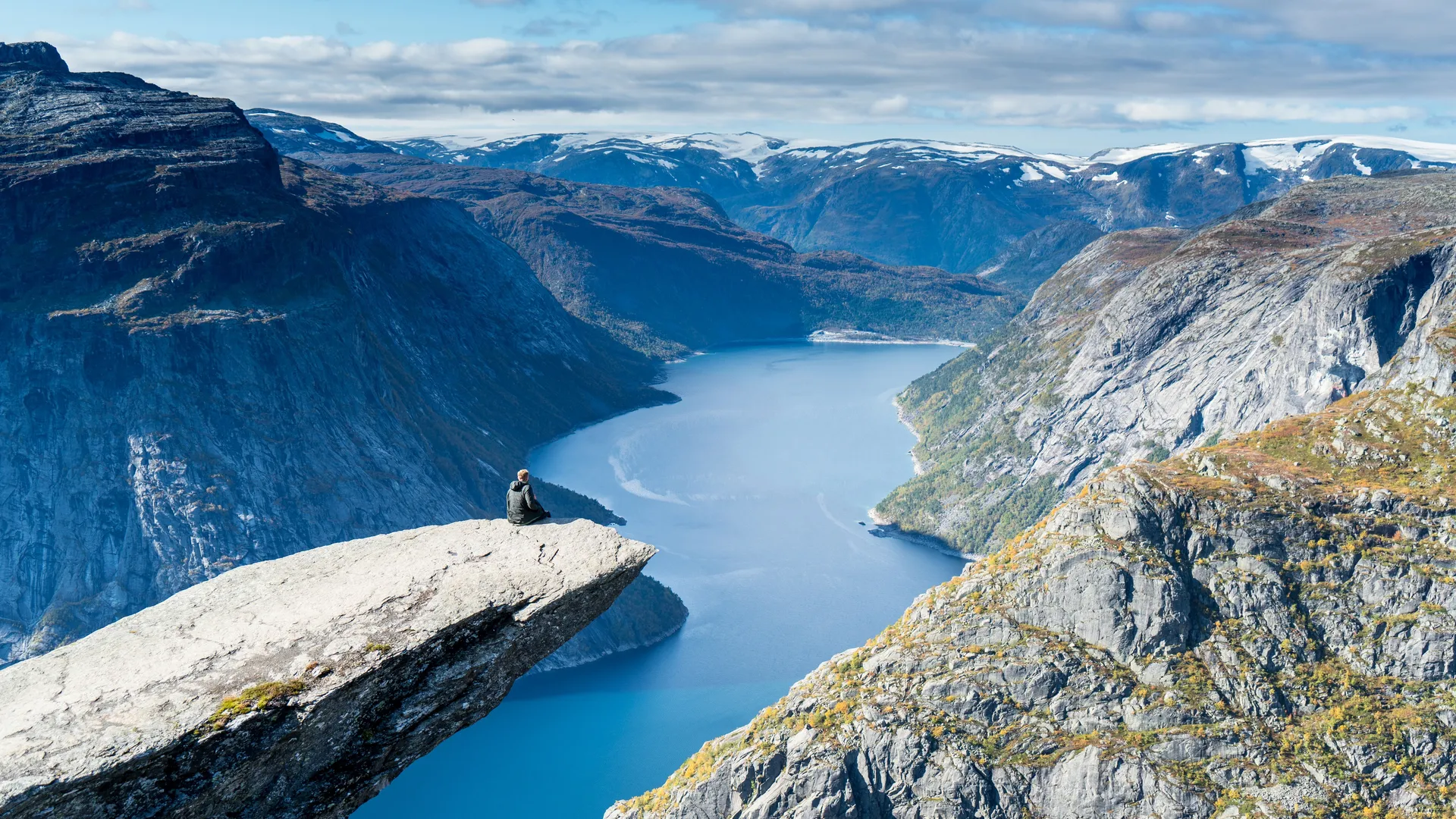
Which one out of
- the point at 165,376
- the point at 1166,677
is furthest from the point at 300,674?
the point at 165,376

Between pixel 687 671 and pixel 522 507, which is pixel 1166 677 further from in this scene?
pixel 687 671

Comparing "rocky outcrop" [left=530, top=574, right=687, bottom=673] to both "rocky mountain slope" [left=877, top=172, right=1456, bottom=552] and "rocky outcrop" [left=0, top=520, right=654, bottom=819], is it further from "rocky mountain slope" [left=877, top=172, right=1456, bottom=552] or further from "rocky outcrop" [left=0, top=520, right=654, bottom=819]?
"rocky outcrop" [left=0, top=520, right=654, bottom=819]

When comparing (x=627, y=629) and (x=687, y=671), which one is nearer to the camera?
(x=687, y=671)

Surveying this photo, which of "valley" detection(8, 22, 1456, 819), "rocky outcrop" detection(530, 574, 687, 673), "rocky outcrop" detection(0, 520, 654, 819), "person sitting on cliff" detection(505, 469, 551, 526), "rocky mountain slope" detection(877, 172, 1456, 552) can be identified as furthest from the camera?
"rocky outcrop" detection(530, 574, 687, 673)

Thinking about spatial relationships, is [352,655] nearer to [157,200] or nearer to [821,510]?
[157,200]

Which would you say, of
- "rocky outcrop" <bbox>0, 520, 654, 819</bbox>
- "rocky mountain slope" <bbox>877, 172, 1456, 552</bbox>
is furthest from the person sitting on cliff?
"rocky mountain slope" <bbox>877, 172, 1456, 552</bbox>

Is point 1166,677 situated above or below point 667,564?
above
